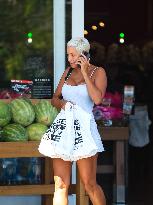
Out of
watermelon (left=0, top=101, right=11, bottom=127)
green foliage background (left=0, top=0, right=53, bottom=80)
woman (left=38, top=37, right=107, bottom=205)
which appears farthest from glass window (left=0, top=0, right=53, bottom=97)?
woman (left=38, top=37, right=107, bottom=205)

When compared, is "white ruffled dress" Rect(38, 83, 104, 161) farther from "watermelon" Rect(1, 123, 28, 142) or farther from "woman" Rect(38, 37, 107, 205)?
"watermelon" Rect(1, 123, 28, 142)

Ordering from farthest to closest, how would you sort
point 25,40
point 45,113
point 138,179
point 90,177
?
point 138,179, point 25,40, point 45,113, point 90,177

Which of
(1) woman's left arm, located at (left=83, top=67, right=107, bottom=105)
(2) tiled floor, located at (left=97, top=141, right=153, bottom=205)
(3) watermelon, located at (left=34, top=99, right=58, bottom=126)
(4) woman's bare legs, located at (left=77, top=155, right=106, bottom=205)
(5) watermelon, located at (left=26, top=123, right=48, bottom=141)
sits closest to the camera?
(1) woman's left arm, located at (left=83, top=67, right=107, bottom=105)

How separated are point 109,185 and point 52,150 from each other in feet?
9.32

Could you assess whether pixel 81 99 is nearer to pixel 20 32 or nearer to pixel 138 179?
pixel 20 32

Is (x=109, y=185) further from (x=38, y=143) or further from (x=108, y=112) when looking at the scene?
(x=38, y=143)

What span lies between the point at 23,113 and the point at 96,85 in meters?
0.82

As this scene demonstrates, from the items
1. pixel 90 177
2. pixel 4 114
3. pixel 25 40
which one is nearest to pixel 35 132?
pixel 4 114

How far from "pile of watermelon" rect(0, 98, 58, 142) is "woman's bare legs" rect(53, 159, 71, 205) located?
496 mm

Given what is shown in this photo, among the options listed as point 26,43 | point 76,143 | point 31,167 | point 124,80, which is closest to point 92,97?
point 76,143

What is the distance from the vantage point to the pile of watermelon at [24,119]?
517cm

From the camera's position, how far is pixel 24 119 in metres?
5.29

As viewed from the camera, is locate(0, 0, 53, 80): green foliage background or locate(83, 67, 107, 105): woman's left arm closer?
locate(83, 67, 107, 105): woman's left arm

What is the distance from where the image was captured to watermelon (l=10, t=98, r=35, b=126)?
17.4 feet
